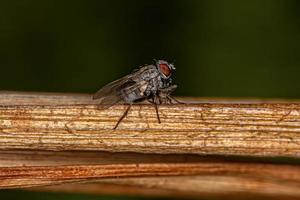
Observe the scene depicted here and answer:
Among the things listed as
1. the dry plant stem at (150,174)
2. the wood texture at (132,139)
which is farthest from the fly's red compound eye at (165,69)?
the wood texture at (132,139)

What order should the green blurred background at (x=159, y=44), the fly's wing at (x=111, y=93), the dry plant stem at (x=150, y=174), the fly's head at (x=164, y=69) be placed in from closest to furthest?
the dry plant stem at (x=150, y=174)
the fly's wing at (x=111, y=93)
the fly's head at (x=164, y=69)
the green blurred background at (x=159, y=44)

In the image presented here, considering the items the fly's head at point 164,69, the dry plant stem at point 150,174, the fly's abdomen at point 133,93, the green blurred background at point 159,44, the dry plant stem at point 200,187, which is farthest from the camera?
the green blurred background at point 159,44

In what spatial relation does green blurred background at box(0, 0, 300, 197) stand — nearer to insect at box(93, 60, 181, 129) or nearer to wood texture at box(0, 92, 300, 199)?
insect at box(93, 60, 181, 129)

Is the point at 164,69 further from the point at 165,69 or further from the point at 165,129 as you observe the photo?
the point at 165,129

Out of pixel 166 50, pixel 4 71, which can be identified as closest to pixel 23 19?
pixel 4 71

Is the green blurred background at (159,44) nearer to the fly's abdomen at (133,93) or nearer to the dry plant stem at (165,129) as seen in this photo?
the fly's abdomen at (133,93)

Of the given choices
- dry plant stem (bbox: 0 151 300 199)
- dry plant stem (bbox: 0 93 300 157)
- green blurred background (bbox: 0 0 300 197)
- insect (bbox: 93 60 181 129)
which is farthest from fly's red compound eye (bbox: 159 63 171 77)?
dry plant stem (bbox: 0 93 300 157)
